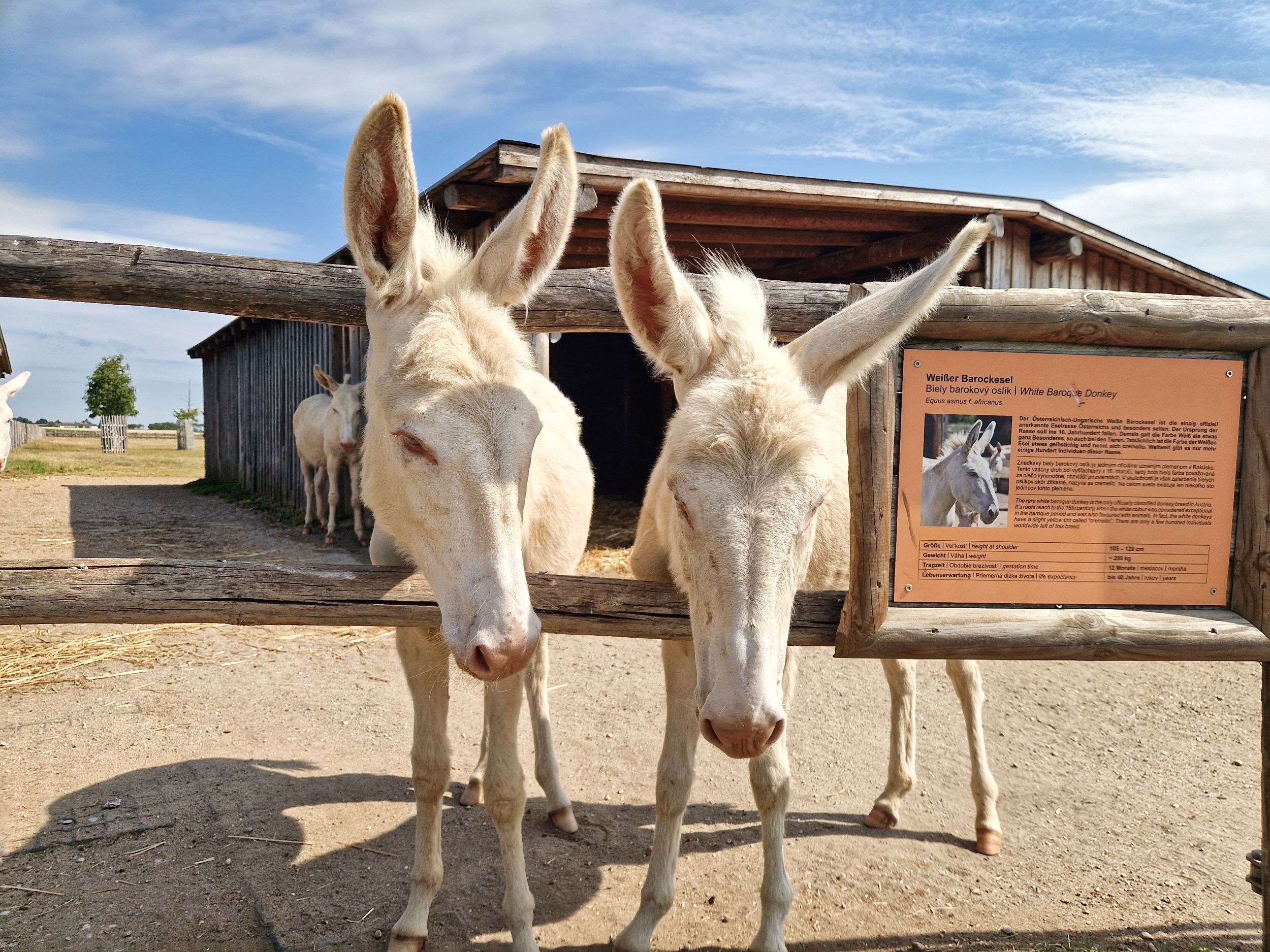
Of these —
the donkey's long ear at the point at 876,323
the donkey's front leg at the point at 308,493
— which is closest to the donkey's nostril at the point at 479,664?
the donkey's long ear at the point at 876,323

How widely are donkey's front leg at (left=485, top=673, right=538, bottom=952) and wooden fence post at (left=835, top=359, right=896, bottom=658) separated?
49.1 inches

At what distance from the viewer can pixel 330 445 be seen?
11.6 meters

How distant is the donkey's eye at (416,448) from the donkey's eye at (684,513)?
0.69 m

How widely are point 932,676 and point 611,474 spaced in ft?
39.0

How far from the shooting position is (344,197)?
2.14 metres

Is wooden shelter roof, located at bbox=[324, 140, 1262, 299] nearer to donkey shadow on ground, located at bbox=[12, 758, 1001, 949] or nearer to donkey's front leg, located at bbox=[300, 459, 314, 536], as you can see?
donkey's front leg, located at bbox=[300, 459, 314, 536]

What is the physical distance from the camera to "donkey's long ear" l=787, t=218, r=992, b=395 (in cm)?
223

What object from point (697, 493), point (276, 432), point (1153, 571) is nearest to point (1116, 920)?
point (1153, 571)

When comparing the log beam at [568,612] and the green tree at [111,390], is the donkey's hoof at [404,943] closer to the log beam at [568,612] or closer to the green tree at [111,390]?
the log beam at [568,612]

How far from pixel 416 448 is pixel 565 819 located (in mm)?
2666

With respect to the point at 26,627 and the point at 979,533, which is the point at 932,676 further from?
the point at 26,627

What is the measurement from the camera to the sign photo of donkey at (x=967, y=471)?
252 centimetres

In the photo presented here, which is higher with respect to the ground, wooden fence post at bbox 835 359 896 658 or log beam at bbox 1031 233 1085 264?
log beam at bbox 1031 233 1085 264

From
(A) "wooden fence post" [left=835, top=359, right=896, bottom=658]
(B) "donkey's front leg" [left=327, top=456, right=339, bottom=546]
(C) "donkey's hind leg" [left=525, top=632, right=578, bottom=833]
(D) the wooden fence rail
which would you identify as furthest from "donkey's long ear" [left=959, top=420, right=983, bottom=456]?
(D) the wooden fence rail
